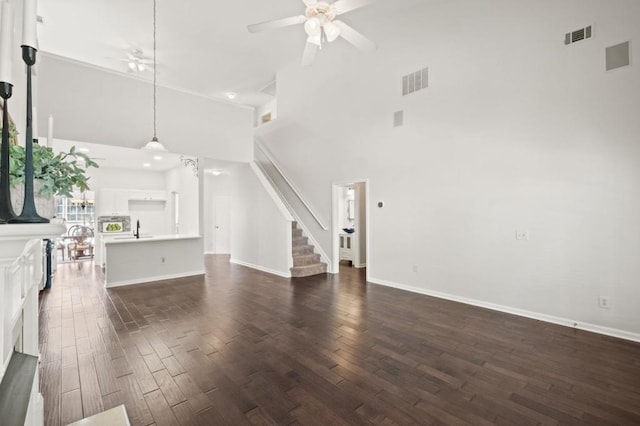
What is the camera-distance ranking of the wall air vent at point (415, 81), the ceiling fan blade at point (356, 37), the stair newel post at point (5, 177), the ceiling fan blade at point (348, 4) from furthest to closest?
the wall air vent at point (415, 81)
the ceiling fan blade at point (356, 37)
the ceiling fan blade at point (348, 4)
the stair newel post at point (5, 177)

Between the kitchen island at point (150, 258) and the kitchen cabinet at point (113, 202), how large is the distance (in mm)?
1925

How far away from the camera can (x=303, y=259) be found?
6.50m

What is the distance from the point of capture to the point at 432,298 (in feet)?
15.1

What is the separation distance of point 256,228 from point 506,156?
17.5 feet

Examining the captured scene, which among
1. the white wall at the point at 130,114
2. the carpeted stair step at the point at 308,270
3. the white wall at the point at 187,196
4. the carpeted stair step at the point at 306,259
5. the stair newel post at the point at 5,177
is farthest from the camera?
the white wall at the point at 187,196

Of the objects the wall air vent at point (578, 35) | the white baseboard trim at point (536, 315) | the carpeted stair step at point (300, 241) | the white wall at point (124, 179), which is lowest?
the white baseboard trim at point (536, 315)

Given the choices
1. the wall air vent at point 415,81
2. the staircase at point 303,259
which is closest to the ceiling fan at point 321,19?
the wall air vent at point 415,81

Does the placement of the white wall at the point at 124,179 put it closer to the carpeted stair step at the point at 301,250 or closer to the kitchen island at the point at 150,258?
the kitchen island at the point at 150,258

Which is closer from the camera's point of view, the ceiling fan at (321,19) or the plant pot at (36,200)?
the plant pot at (36,200)

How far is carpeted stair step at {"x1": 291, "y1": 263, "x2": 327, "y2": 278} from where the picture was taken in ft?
20.0

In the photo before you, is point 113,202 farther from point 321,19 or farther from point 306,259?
point 321,19

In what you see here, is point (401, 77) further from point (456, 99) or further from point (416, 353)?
point (416, 353)

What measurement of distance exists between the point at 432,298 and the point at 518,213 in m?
1.80

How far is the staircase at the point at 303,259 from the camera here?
20.1 feet
